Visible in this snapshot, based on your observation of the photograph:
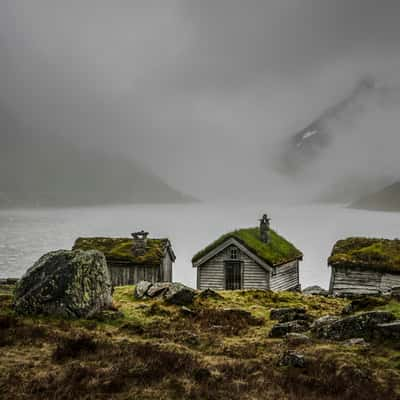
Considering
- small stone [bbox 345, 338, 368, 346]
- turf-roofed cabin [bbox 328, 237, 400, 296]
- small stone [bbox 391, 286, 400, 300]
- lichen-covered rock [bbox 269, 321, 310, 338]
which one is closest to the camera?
small stone [bbox 345, 338, 368, 346]

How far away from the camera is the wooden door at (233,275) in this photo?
35.3 m

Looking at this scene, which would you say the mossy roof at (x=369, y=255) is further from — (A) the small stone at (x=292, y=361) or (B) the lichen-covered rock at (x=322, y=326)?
(A) the small stone at (x=292, y=361)

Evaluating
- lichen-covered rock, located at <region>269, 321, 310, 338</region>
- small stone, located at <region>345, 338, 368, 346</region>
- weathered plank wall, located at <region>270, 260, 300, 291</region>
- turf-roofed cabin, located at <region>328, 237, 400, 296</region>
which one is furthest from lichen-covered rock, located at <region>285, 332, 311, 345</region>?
weathered plank wall, located at <region>270, 260, 300, 291</region>

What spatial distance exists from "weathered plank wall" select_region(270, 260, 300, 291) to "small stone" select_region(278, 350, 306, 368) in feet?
76.0

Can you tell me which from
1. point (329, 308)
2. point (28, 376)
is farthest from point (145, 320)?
point (329, 308)

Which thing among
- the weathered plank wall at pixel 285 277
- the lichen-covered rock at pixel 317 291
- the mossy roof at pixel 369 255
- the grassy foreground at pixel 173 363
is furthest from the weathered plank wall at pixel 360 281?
the grassy foreground at pixel 173 363

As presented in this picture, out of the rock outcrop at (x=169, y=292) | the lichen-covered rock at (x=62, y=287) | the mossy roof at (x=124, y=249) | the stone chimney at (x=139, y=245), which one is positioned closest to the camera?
the lichen-covered rock at (x=62, y=287)

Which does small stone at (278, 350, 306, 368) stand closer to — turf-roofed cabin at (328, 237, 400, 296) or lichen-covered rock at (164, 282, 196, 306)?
lichen-covered rock at (164, 282, 196, 306)

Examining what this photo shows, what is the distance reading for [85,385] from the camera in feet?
32.2

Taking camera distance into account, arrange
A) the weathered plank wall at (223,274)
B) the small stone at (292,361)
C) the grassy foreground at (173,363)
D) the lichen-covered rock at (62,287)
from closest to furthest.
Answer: the grassy foreground at (173,363) < the small stone at (292,361) < the lichen-covered rock at (62,287) < the weathered plank wall at (223,274)

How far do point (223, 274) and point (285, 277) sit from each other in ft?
20.4

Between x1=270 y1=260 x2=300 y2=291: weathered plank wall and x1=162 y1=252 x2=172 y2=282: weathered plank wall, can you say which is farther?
x1=162 y1=252 x2=172 y2=282: weathered plank wall

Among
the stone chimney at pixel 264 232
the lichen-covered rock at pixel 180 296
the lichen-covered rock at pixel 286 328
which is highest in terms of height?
the stone chimney at pixel 264 232

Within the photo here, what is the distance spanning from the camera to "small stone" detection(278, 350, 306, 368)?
455 inches
